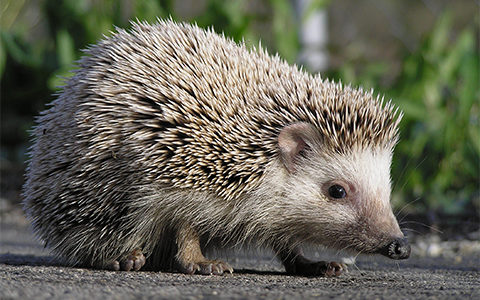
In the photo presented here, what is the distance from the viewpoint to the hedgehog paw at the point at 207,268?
5.06 metres

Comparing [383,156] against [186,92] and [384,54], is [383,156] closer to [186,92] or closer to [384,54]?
[186,92]

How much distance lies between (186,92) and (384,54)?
11.4 m

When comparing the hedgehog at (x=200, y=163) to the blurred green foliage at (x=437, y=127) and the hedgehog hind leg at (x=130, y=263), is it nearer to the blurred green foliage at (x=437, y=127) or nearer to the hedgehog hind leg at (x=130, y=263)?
the hedgehog hind leg at (x=130, y=263)

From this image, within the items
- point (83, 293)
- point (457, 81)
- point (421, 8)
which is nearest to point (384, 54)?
point (421, 8)

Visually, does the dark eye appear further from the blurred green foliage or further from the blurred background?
the blurred green foliage

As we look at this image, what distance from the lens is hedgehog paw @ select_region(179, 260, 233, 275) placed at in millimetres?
5062

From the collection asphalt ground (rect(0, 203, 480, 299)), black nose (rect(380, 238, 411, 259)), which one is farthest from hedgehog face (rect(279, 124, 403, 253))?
asphalt ground (rect(0, 203, 480, 299))

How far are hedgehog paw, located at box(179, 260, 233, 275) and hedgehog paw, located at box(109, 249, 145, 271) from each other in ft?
1.14

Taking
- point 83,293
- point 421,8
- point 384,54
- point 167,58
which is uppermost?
point 421,8

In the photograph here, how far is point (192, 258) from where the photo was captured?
5195 mm

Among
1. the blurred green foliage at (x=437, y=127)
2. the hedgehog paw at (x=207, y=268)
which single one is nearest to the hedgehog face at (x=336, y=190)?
the hedgehog paw at (x=207, y=268)

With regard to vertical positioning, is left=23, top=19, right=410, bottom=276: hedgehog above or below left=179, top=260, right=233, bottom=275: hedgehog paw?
above

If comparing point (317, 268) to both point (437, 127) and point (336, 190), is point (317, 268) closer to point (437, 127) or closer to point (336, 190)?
point (336, 190)

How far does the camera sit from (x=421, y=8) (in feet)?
57.4
